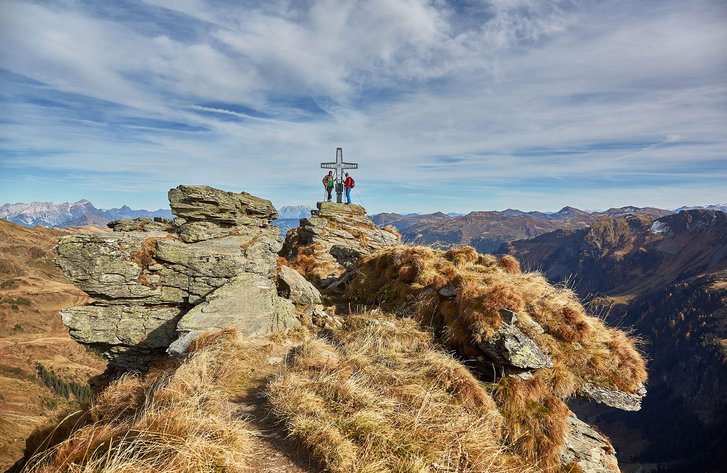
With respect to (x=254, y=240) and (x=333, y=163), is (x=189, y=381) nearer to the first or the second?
(x=254, y=240)

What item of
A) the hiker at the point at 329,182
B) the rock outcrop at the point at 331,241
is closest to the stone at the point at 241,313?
the rock outcrop at the point at 331,241

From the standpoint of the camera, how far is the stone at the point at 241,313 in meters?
13.6

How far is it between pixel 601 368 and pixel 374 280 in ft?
37.3

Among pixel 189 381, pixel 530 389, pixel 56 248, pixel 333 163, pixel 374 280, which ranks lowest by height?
pixel 530 389

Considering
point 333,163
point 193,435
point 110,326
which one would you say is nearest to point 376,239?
point 333,163

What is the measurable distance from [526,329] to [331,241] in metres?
21.2

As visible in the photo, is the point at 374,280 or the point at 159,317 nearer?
the point at 159,317

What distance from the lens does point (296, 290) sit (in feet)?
62.8

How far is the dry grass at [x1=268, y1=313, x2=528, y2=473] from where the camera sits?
7.16 m

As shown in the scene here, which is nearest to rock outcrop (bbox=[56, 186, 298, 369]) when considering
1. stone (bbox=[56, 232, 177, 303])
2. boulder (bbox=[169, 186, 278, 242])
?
stone (bbox=[56, 232, 177, 303])

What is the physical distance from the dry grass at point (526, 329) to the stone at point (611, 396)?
212 mm

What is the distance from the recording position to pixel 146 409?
295 inches

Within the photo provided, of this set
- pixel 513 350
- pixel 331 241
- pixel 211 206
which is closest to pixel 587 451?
pixel 513 350

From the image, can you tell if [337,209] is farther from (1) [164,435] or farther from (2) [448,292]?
(1) [164,435]
